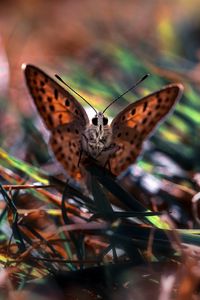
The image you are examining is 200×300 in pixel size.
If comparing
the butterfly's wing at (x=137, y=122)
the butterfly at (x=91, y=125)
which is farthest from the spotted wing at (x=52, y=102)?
the butterfly's wing at (x=137, y=122)

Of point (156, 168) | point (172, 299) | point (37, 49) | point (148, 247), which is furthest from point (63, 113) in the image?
point (37, 49)

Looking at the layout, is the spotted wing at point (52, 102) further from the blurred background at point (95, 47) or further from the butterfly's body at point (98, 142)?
the blurred background at point (95, 47)

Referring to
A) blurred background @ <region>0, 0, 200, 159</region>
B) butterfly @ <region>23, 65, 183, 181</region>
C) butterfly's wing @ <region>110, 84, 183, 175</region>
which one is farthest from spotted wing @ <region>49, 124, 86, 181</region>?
blurred background @ <region>0, 0, 200, 159</region>

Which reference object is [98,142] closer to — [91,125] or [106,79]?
[91,125]

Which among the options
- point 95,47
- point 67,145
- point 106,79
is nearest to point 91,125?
point 67,145

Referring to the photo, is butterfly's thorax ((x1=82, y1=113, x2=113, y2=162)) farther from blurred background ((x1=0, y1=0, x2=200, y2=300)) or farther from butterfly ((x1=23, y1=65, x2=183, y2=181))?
blurred background ((x1=0, y1=0, x2=200, y2=300))

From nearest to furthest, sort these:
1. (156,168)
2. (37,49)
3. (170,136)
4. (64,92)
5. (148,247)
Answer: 1. (148,247)
2. (64,92)
3. (156,168)
4. (170,136)
5. (37,49)

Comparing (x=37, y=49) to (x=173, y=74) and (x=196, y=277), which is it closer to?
(x=173, y=74)
